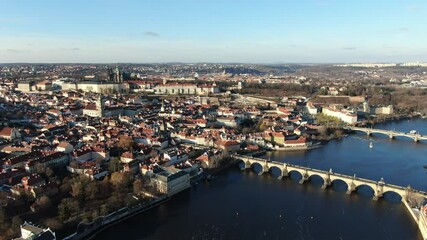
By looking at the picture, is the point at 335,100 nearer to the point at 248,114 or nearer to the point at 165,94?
the point at 248,114

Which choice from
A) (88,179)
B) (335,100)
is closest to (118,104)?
(88,179)

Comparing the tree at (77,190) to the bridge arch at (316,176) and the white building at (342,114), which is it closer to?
the bridge arch at (316,176)

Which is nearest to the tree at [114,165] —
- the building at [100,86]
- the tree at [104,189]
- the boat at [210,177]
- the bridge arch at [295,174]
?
the tree at [104,189]

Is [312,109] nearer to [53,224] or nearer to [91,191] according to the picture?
[91,191]

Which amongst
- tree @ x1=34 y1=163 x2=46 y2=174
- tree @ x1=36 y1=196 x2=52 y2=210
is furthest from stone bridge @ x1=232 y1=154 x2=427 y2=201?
tree @ x1=36 y1=196 x2=52 y2=210

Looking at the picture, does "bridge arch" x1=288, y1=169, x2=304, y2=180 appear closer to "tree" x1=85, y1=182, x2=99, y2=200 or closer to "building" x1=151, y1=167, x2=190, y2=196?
"building" x1=151, y1=167, x2=190, y2=196
